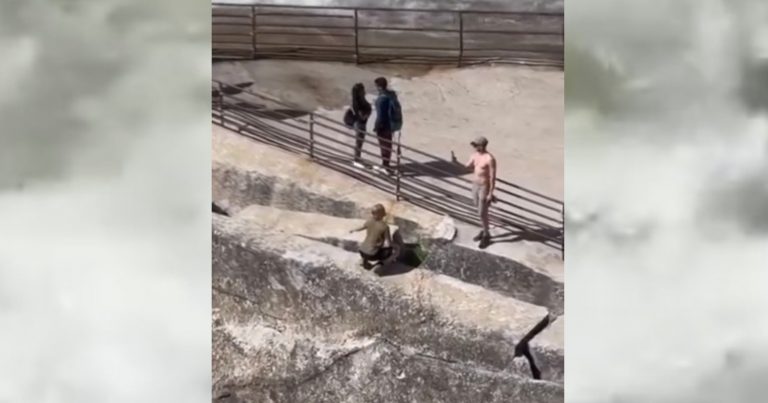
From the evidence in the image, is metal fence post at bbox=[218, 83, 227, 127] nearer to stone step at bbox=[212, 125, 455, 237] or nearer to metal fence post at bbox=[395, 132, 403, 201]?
stone step at bbox=[212, 125, 455, 237]

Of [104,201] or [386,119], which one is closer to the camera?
[104,201]

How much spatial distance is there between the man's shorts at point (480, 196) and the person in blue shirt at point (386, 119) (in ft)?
0.80

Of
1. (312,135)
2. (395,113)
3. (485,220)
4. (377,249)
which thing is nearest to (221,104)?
(312,135)

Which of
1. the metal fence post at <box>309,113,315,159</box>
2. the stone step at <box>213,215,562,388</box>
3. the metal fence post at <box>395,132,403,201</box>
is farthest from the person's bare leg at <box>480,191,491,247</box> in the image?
the metal fence post at <box>309,113,315,159</box>

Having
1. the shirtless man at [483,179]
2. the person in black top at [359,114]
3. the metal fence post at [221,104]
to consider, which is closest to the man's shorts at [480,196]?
the shirtless man at [483,179]

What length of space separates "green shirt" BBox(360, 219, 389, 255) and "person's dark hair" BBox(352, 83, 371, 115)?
319 millimetres

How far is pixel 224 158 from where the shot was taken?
A: 94.3 inches

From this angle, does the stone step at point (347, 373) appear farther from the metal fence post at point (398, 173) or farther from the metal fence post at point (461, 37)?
the metal fence post at point (461, 37)

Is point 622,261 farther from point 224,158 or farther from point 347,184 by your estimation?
point 224,158

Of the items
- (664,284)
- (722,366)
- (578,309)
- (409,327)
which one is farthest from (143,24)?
(722,366)

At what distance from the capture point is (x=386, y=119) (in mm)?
2453

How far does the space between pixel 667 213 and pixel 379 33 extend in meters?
0.97

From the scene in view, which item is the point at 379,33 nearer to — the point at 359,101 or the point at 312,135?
the point at 359,101

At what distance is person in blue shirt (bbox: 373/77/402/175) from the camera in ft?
8.04
